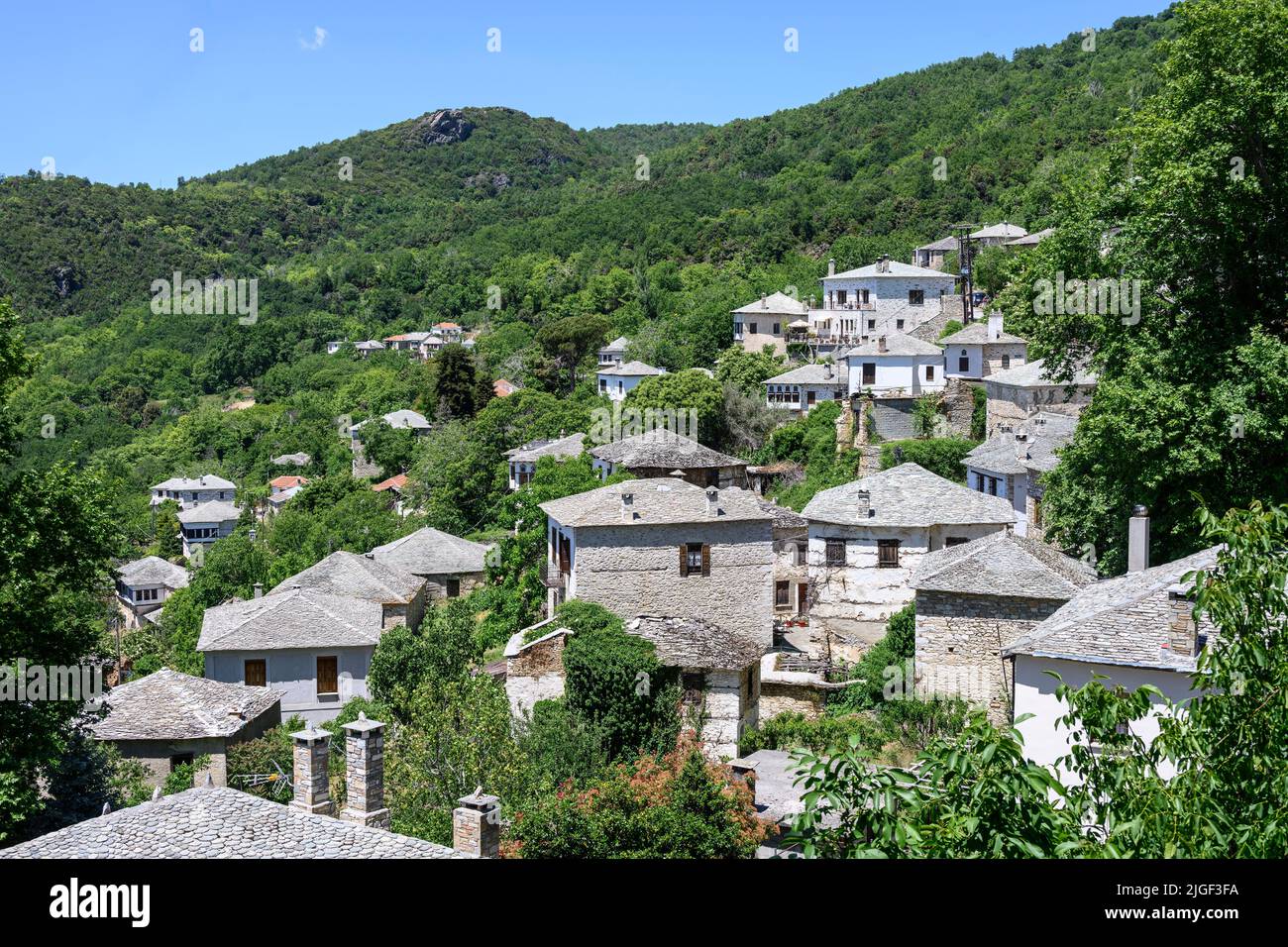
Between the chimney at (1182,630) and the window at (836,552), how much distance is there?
1607 cm

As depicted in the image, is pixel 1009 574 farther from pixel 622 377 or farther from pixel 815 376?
pixel 622 377

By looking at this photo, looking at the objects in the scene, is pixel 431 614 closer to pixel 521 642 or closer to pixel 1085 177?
pixel 521 642

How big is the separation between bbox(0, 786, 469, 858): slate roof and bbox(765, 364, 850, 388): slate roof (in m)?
44.2

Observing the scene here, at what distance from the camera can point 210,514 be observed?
3216 inches

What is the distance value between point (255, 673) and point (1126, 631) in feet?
84.6

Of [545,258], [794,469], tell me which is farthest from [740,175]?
[794,469]

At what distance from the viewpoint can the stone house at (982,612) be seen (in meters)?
25.4

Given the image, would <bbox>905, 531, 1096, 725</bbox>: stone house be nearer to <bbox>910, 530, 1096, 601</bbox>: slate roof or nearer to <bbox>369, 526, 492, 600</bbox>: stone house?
<bbox>910, 530, 1096, 601</bbox>: slate roof

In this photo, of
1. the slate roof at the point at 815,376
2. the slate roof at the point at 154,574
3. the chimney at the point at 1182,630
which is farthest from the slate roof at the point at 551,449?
the chimney at the point at 1182,630

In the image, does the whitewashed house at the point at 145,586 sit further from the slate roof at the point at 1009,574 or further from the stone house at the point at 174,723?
the slate roof at the point at 1009,574

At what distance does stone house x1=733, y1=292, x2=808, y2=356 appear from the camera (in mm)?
72000

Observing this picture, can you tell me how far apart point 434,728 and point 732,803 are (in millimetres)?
7077
